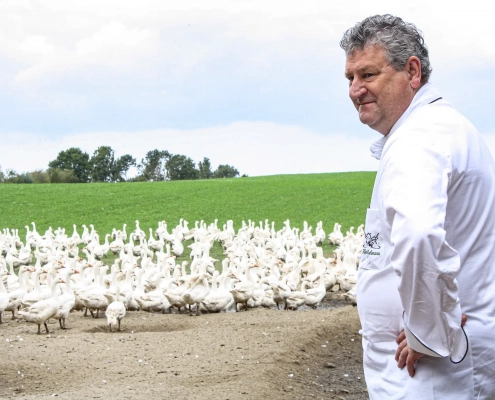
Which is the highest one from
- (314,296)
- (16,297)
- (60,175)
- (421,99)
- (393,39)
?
(60,175)

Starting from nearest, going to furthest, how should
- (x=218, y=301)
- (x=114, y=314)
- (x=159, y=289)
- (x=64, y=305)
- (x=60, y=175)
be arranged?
1. (x=114, y=314)
2. (x=64, y=305)
3. (x=218, y=301)
4. (x=159, y=289)
5. (x=60, y=175)

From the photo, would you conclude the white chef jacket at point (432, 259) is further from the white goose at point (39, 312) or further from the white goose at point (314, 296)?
the white goose at point (314, 296)

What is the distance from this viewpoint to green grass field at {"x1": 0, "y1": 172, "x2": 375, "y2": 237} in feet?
122

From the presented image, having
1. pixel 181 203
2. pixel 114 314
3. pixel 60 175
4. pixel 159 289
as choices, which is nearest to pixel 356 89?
pixel 114 314

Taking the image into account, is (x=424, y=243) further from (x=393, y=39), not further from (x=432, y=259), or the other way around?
(x=393, y=39)

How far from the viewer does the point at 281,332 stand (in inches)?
443

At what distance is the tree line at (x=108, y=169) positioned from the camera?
262 ft

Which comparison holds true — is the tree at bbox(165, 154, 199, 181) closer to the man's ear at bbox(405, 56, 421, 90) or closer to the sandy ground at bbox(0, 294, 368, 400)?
the sandy ground at bbox(0, 294, 368, 400)

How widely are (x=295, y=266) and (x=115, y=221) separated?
2034 cm

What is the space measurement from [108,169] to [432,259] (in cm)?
8761

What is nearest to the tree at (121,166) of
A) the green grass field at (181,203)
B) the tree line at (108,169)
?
the tree line at (108,169)

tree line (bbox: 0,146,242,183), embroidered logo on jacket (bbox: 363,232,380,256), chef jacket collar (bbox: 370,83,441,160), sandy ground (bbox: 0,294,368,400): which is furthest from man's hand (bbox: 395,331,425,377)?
tree line (bbox: 0,146,242,183)

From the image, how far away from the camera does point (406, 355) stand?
9.00 feet

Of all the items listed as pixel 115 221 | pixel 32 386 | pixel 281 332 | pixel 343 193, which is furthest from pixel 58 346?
pixel 343 193
